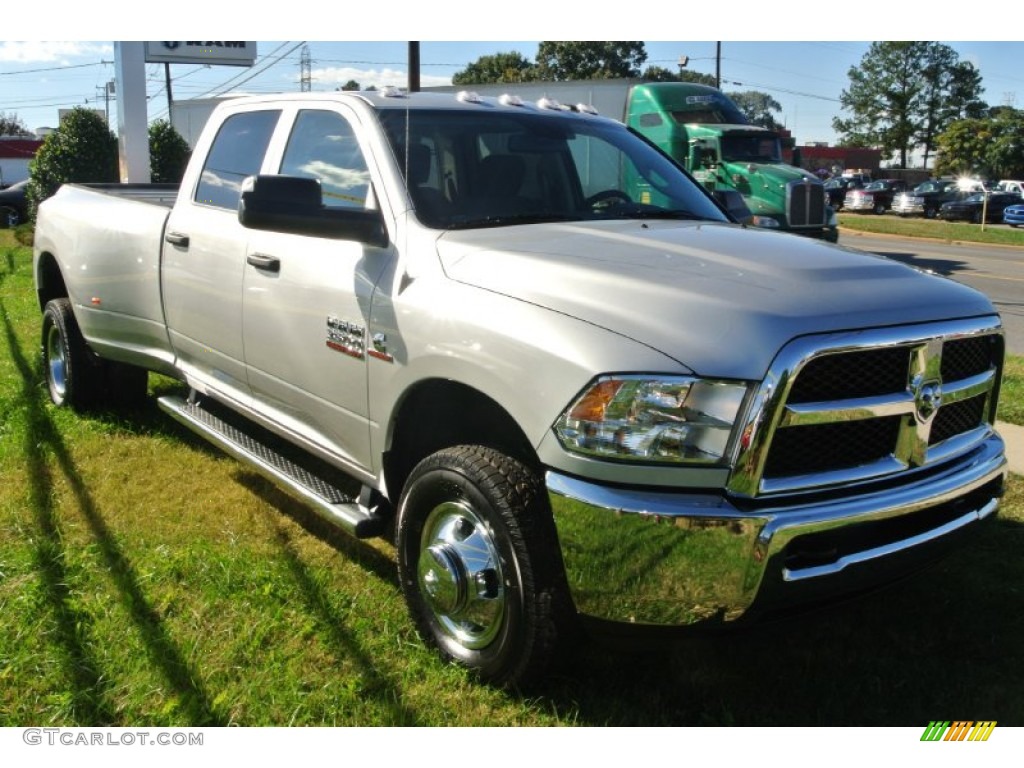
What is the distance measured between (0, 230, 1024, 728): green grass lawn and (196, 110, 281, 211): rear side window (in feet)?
4.99

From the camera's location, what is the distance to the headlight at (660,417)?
2568 mm

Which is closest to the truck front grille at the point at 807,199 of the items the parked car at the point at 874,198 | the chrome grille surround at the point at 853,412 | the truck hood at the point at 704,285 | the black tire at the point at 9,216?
the truck hood at the point at 704,285

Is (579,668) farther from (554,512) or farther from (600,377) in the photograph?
(600,377)

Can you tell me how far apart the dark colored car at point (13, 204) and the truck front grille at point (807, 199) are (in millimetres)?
21434

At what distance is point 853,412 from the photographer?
2.71 meters

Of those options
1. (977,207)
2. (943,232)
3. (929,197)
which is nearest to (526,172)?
(943,232)

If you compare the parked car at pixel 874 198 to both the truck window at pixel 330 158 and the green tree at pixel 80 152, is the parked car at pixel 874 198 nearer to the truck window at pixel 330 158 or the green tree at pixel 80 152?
the green tree at pixel 80 152

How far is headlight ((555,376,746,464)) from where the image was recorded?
8.43 feet

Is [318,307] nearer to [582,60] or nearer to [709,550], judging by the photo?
[709,550]

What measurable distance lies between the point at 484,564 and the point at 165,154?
1872 cm

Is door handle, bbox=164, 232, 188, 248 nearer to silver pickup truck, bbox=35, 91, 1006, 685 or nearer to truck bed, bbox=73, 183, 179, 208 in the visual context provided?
silver pickup truck, bbox=35, 91, 1006, 685

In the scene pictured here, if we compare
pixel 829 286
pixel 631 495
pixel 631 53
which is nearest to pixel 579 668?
pixel 631 495

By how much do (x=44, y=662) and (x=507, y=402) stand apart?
6.06 feet

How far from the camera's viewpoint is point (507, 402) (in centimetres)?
284
